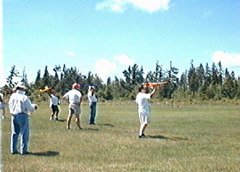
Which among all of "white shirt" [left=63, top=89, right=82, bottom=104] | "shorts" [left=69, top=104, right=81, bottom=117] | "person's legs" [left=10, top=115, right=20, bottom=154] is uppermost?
"white shirt" [left=63, top=89, right=82, bottom=104]

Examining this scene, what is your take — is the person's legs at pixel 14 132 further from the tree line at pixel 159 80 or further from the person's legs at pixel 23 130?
the tree line at pixel 159 80

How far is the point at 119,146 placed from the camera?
49.4ft

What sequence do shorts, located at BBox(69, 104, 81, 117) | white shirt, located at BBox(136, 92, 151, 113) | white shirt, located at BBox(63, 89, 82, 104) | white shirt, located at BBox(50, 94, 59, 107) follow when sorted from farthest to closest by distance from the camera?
white shirt, located at BBox(50, 94, 59, 107) → white shirt, located at BBox(63, 89, 82, 104) → shorts, located at BBox(69, 104, 81, 117) → white shirt, located at BBox(136, 92, 151, 113)

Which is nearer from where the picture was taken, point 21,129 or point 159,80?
point 21,129

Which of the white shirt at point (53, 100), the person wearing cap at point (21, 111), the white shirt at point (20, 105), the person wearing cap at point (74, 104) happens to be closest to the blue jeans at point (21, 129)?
the person wearing cap at point (21, 111)

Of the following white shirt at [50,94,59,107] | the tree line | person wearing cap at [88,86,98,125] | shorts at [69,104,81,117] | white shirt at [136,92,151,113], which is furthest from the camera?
the tree line

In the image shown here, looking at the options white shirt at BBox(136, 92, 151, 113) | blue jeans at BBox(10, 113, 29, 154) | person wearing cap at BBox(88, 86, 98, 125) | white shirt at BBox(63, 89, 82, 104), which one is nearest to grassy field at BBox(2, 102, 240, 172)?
blue jeans at BBox(10, 113, 29, 154)

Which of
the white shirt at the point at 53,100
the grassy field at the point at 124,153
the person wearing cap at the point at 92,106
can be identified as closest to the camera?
the grassy field at the point at 124,153

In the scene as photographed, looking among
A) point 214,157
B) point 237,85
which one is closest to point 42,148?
point 214,157

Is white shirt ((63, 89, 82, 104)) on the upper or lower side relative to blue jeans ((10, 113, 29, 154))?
upper

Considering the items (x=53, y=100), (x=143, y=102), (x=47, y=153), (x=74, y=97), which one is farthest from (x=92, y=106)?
(x=47, y=153)

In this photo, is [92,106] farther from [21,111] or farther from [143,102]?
[21,111]

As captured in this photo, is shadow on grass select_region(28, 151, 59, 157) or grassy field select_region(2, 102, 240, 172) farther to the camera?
shadow on grass select_region(28, 151, 59, 157)

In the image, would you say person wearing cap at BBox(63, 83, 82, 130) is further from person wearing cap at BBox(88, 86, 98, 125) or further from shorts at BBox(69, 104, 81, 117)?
person wearing cap at BBox(88, 86, 98, 125)
